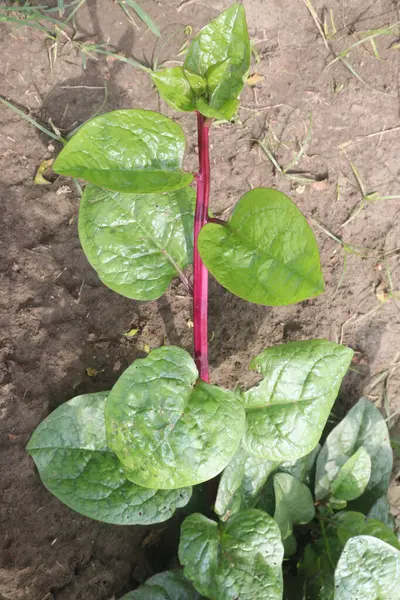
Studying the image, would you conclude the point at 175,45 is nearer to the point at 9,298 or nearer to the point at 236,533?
the point at 9,298

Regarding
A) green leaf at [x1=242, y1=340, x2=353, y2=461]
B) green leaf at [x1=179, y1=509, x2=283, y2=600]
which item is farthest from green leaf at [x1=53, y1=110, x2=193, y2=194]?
green leaf at [x1=179, y1=509, x2=283, y2=600]

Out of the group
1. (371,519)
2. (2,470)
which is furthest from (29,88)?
(371,519)

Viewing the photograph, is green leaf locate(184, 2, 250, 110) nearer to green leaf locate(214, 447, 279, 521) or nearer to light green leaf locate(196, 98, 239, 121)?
light green leaf locate(196, 98, 239, 121)

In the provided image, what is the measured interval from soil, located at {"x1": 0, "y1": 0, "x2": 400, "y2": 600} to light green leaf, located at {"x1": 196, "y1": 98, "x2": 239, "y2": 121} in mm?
990

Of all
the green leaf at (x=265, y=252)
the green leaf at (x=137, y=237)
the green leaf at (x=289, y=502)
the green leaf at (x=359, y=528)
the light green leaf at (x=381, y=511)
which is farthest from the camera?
the light green leaf at (x=381, y=511)

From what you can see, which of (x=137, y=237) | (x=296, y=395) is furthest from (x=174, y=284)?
(x=296, y=395)

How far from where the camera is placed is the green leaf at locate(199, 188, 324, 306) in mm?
1568

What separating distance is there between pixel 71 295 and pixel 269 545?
4.03 ft

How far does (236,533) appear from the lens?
6.88ft

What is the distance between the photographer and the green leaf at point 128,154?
1.65 m

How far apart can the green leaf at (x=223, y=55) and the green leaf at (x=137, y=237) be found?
0.42m

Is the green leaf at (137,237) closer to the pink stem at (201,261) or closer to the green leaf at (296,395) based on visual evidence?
the pink stem at (201,261)

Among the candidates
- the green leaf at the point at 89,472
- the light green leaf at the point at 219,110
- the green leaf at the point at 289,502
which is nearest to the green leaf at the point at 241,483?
A: the green leaf at the point at 289,502

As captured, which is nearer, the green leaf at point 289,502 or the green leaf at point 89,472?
the green leaf at point 89,472
